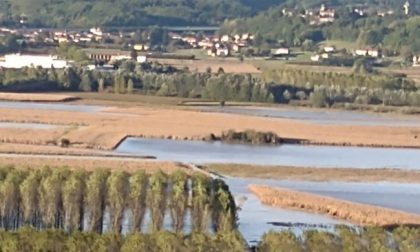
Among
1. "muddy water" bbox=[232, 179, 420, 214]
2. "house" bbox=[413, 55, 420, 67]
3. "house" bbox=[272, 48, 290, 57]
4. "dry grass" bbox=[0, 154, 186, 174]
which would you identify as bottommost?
"house" bbox=[413, 55, 420, 67]

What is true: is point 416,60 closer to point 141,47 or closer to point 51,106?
point 141,47

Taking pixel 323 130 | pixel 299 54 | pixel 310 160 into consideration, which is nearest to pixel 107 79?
pixel 323 130

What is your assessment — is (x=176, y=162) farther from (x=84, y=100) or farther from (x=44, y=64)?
(x=44, y=64)

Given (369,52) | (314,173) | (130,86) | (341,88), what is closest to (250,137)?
(314,173)

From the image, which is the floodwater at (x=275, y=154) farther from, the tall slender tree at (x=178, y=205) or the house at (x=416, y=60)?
the house at (x=416, y=60)

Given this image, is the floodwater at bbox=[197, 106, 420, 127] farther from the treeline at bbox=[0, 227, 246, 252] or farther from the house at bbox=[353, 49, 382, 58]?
the house at bbox=[353, 49, 382, 58]

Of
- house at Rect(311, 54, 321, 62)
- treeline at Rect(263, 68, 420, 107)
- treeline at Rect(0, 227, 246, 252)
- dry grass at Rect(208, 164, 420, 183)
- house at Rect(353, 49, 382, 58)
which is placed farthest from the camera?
house at Rect(353, 49, 382, 58)

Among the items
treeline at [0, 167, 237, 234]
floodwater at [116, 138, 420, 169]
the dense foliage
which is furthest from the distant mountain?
treeline at [0, 167, 237, 234]
